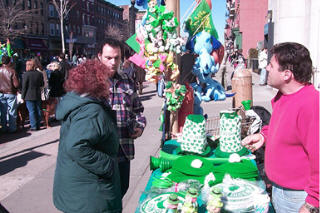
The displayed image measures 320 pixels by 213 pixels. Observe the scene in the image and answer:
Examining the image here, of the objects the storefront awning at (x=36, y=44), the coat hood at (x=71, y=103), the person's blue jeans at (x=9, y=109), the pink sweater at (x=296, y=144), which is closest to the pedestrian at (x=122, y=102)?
the coat hood at (x=71, y=103)

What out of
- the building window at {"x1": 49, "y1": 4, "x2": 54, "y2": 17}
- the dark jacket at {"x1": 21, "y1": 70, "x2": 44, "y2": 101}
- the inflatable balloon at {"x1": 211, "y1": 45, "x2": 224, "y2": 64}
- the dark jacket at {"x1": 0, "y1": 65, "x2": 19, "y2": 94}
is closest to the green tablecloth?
the inflatable balloon at {"x1": 211, "y1": 45, "x2": 224, "y2": 64}

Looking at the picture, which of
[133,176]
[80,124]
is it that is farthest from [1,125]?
[80,124]

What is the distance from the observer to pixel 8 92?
6941 millimetres

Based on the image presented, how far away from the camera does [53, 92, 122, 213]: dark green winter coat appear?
1.83 meters

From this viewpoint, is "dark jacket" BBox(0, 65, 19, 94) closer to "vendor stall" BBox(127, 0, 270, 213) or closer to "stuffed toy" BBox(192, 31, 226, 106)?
"vendor stall" BBox(127, 0, 270, 213)

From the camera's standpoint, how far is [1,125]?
23.9ft

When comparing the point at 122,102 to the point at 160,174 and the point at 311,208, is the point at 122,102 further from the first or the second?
the point at 311,208

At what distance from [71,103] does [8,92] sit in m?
5.91

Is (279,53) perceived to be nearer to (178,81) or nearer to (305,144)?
(305,144)

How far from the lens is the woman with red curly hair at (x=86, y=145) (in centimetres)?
183

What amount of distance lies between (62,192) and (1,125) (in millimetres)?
6240

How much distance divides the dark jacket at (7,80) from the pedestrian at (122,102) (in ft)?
17.2

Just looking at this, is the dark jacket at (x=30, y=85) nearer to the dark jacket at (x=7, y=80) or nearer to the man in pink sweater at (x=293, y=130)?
the dark jacket at (x=7, y=80)

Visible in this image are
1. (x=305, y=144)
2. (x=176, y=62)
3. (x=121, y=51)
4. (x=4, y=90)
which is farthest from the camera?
(x=4, y=90)
